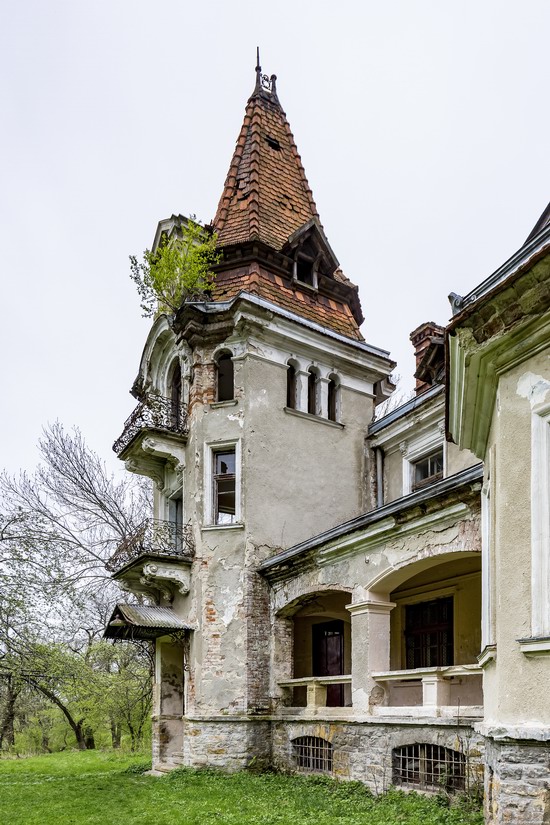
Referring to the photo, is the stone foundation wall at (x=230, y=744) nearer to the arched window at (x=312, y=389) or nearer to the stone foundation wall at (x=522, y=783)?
the arched window at (x=312, y=389)

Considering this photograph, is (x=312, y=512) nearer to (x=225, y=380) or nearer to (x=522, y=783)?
(x=225, y=380)

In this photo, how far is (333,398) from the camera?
1820 centimetres

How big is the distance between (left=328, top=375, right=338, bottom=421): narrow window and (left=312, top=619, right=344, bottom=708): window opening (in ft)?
15.7

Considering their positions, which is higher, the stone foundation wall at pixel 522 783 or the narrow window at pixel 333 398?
the narrow window at pixel 333 398

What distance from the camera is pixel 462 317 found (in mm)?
6273

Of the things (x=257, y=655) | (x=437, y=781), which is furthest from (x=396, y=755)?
(x=257, y=655)

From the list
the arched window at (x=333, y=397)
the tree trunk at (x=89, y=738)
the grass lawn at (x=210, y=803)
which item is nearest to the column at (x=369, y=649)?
the grass lawn at (x=210, y=803)

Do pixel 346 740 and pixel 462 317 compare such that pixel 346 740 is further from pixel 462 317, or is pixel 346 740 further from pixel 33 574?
pixel 33 574

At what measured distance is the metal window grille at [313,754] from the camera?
13.0 meters

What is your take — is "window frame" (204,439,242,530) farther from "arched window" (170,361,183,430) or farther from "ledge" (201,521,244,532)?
"arched window" (170,361,183,430)

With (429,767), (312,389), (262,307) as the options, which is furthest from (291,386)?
(429,767)

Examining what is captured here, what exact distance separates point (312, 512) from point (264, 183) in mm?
9227

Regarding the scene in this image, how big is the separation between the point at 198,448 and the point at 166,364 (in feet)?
11.3

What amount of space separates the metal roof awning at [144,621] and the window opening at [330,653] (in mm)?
3413
